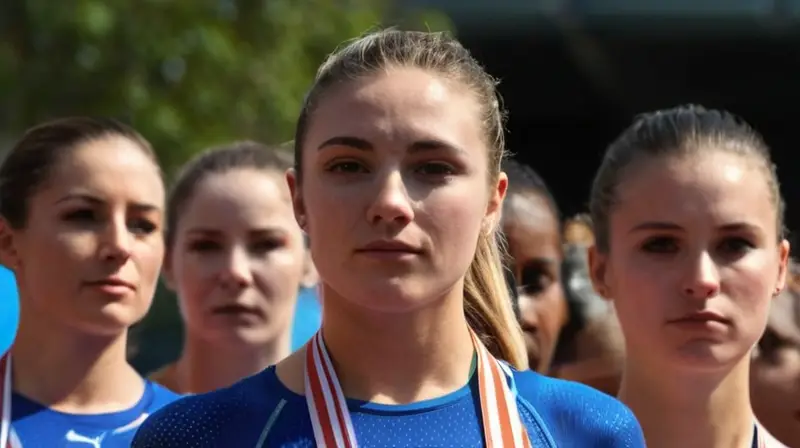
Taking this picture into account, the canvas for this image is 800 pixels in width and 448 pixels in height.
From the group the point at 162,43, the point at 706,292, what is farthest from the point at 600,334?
the point at 162,43

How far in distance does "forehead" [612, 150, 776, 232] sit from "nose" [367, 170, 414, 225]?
1052mm

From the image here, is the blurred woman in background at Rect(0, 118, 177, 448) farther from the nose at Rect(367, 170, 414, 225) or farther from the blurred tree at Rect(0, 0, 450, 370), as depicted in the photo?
the blurred tree at Rect(0, 0, 450, 370)

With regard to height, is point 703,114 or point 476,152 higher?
point 703,114

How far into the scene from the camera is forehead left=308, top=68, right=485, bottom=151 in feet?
8.57

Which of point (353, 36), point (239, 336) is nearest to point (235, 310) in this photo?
point (239, 336)

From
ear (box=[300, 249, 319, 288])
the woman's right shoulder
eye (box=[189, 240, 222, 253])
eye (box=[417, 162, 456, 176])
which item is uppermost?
ear (box=[300, 249, 319, 288])

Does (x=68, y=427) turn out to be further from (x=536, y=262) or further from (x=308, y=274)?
(x=536, y=262)

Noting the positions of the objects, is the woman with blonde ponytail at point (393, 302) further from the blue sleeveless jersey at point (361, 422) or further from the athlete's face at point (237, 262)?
the athlete's face at point (237, 262)

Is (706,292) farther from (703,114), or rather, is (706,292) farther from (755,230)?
(703,114)

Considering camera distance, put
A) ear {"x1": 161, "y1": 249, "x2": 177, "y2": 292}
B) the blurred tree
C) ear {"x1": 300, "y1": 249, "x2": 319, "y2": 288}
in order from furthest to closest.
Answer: the blurred tree, ear {"x1": 300, "y1": 249, "x2": 319, "y2": 288}, ear {"x1": 161, "y1": 249, "x2": 177, "y2": 292}

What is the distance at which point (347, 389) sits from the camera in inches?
105

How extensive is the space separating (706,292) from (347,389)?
41.7 inches

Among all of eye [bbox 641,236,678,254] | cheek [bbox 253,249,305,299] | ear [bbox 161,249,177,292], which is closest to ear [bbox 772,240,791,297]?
eye [bbox 641,236,678,254]

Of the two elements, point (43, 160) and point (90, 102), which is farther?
point (90, 102)
